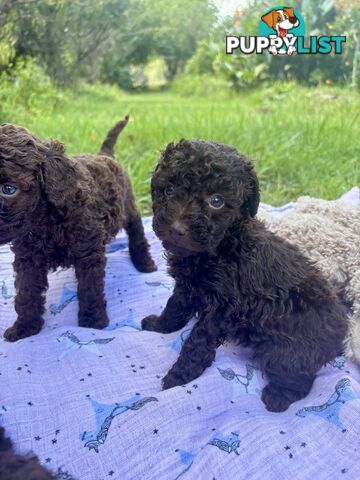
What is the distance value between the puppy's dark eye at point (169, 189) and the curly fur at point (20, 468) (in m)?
1.11

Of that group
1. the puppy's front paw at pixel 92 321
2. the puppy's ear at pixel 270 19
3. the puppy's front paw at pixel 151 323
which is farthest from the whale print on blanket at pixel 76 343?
the puppy's ear at pixel 270 19

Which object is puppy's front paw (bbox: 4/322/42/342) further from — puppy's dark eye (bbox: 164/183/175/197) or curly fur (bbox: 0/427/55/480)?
puppy's dark eye (bbox: 164/183/175/197)

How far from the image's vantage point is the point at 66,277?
3281 millimetres

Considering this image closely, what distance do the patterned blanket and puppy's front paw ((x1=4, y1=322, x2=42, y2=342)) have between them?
66mm

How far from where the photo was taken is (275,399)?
89.8 inches

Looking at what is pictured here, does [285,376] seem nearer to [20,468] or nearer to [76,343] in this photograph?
[76,343]

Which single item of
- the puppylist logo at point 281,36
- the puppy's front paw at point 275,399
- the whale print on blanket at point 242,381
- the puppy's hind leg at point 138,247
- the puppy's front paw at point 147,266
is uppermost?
the puppylist logo at point 281,36

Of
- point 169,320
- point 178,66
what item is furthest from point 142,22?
point 169,320

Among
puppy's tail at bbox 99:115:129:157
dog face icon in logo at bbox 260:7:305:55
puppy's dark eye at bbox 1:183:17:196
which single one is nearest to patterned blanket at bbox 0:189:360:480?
puppy's dark eye at bbox 1:183:17:196

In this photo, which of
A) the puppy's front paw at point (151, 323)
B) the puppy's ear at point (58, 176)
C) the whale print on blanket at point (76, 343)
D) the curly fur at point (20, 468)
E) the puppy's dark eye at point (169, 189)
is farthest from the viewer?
the puppy's front paw at point (151, 323)

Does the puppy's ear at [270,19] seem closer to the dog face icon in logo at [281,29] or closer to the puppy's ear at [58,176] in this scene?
the dog face icon in logo at [281,29]

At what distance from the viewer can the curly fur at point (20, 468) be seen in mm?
1527

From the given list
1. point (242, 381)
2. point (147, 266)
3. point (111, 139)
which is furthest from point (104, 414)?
point (111, 139)

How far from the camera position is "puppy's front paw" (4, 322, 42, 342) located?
2.65m
